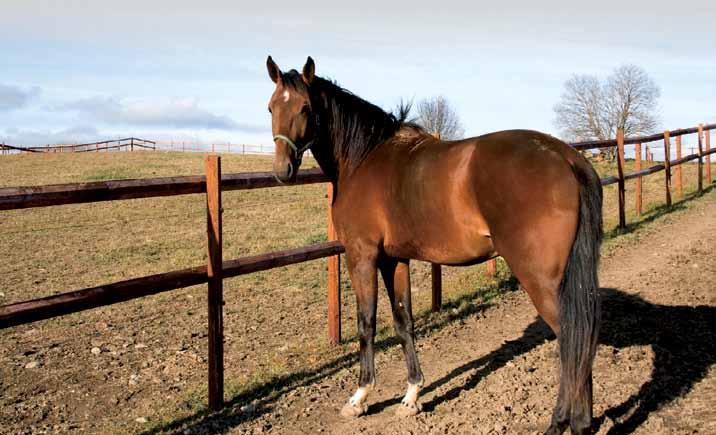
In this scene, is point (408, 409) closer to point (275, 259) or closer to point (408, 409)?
point (408, 409)

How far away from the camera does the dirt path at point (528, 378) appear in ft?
14.1

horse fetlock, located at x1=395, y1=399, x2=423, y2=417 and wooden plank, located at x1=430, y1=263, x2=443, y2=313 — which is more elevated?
wooden plank, located at x1=430, y1=263, x2=443, y2=313

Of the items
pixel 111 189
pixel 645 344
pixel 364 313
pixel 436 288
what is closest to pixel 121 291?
pixel 111 189

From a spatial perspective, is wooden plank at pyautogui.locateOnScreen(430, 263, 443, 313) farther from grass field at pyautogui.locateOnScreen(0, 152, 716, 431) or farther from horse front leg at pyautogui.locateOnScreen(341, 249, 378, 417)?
horse front leg at pyautogui.locateOnScreen(341, 249, 378, 417)

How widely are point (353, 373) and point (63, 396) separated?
8.11 ft

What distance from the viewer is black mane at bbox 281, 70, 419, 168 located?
4.80m

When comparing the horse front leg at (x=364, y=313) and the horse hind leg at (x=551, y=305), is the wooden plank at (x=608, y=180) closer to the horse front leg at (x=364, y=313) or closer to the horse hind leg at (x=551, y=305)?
the horse front leg at (x=364, y=313)

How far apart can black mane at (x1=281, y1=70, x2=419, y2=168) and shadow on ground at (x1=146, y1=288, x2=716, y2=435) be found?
2.00m

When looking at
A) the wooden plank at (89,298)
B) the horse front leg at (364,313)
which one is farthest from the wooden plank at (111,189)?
the horse front leg at (364,313)

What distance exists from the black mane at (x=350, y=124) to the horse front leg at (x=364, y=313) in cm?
77

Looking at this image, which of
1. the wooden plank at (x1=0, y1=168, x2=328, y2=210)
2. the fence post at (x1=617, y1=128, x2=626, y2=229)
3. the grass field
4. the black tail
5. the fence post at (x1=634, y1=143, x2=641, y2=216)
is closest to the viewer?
the black tail

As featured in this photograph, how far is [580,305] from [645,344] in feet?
8.51

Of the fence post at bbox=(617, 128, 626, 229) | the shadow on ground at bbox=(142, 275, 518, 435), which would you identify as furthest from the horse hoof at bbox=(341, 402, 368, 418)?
the fence post at bbox=(617, 128, 626, 229)

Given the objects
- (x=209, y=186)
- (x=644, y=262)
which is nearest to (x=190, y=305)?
(x=209, y=186)
